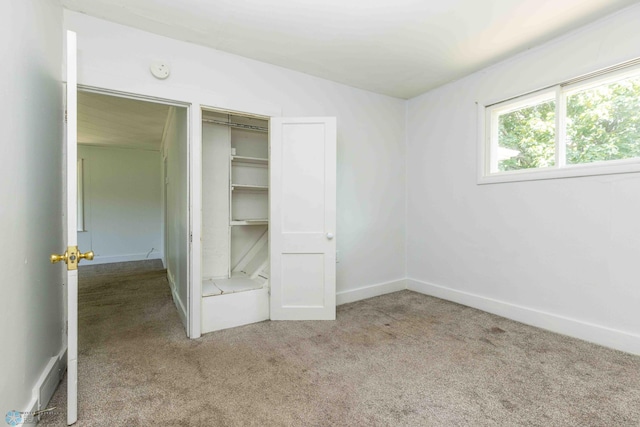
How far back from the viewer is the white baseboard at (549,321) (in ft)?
7.27

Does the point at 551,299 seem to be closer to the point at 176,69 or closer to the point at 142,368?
the point at 142,368

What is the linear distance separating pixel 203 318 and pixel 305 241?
1.15 meters

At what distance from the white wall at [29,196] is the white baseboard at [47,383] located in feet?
0.04

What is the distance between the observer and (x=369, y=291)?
3.62 m

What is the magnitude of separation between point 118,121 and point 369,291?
4.27 m

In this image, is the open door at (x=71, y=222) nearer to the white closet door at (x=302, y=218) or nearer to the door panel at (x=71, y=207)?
the door panel at (x=71, y=207)

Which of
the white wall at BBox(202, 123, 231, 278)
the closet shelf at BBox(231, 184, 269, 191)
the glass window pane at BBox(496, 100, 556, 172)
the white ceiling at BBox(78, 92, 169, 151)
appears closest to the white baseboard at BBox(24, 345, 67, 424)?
the white wall at BBox(202, 123, 231, 278)

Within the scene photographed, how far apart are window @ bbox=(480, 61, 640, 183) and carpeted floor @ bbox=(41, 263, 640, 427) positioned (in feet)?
4.78

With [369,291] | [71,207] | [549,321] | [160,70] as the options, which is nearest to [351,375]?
[369,291]

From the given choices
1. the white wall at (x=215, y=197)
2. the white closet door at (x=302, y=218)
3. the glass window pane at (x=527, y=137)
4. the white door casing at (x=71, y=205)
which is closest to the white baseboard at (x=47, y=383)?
the white door casing at (x=71, y=205)

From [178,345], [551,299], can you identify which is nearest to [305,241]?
[178,345]

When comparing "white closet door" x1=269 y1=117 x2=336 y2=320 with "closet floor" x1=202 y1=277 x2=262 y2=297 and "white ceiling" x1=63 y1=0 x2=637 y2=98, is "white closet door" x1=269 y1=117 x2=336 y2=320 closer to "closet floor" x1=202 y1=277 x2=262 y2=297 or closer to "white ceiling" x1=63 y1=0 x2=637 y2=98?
"closet floor" x1=202 y1=277 x2=262 y2=297

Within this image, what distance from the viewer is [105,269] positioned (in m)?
5.27

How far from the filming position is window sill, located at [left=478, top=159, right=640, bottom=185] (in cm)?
220
